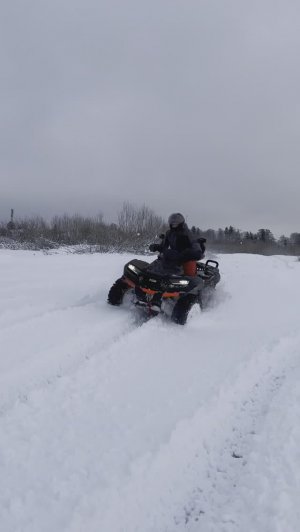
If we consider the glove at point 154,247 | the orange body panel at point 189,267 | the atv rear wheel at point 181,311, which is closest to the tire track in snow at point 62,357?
the atv rear wheel at point 181,311

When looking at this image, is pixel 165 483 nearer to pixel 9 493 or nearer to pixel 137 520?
pixel 137 520

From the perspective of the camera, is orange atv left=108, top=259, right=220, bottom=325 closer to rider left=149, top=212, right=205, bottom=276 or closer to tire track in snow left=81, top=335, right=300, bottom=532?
rider left=149, top=212, right=205, bottom=276

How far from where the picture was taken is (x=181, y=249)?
23.6ft

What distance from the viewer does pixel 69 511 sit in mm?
2217

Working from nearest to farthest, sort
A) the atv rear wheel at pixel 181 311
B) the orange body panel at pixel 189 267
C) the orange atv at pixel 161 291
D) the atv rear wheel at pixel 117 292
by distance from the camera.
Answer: the atv rear wheel at pixel 181 311 → the orange atv at pixel 161 291 → the atv rear wheel at pixel 117 292 → the orange body panel at pixel 189 267

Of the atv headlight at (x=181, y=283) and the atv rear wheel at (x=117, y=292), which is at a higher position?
the atv headlight at (x=181, y=283)

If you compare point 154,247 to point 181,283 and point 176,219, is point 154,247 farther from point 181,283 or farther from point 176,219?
point 181,283

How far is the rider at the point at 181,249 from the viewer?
6.84 m

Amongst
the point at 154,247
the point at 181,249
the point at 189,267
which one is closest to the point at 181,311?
the point at 189,267

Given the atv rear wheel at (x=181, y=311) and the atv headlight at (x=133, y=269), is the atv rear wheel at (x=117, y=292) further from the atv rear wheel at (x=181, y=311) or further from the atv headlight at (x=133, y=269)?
the atv rear wheel at (x=181, y=311)

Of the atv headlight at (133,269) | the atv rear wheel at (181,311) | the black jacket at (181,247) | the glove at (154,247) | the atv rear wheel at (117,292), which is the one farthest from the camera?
the glove at (154,247)

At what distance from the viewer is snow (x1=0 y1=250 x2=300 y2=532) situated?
89.9 inches

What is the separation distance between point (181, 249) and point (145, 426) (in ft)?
14.6

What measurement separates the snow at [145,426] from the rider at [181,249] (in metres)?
1.36
